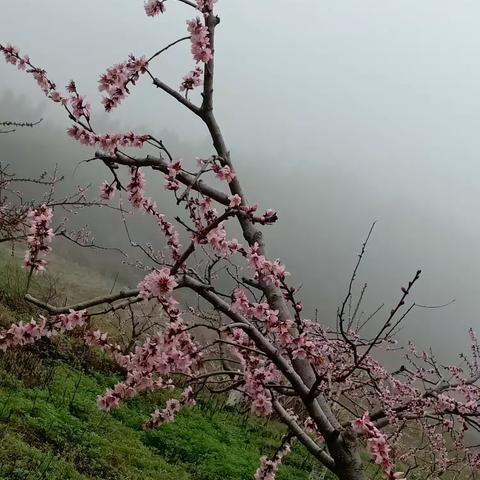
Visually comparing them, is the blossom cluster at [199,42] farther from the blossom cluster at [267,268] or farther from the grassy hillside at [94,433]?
the grassy hillside at [94,433]

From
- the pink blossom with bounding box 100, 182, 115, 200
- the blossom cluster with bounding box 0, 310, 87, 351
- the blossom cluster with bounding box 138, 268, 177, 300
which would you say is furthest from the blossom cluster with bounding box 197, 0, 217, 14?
the blossom cluster with bounding box 0, 310, 87, 351

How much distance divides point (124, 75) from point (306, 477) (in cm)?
903

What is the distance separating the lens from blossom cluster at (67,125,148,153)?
335 centimetres

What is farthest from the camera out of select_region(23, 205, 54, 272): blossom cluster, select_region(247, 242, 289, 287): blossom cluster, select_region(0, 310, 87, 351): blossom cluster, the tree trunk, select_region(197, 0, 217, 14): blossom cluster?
select_region(197, 0, 217, 14): blossom cluster

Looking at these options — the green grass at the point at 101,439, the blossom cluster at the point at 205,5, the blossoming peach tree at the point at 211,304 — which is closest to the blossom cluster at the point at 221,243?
the blossoming peach tree at the point at 211,304

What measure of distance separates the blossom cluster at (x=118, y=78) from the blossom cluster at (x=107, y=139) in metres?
0.24

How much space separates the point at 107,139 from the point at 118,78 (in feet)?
1.53

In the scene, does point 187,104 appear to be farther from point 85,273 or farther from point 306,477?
point 85,273

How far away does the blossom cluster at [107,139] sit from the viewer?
11.0ft

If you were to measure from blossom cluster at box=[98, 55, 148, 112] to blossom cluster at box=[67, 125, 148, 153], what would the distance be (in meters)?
0.24

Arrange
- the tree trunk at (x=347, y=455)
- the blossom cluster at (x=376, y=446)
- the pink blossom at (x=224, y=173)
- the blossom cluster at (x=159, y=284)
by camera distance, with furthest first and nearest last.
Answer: the pink blossom at (x=224, y=173), the tree trunk at (x=347, y=455), the blossom cluster at (x=159, y=284), the blossom cluster at (x=376, y=446)

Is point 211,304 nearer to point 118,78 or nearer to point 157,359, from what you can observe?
point 157,359

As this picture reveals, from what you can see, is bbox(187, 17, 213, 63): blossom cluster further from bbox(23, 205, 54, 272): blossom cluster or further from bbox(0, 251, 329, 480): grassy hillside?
bbox(0, 251, 329, 480): grassy hillside

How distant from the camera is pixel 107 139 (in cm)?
335
